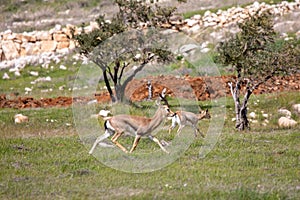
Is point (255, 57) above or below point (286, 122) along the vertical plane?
above

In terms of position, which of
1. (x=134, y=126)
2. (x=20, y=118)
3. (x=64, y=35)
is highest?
(x=134, y=126)

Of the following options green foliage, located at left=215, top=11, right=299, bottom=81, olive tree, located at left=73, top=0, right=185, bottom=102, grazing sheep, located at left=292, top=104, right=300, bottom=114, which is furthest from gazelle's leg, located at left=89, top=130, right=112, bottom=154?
grazing sheep, located at left=292, top=104, right=300, bottom=114

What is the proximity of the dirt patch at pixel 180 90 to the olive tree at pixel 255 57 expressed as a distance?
524 centimetres

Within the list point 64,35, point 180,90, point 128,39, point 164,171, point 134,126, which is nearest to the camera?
point 164,171

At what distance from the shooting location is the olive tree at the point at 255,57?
16.5 m

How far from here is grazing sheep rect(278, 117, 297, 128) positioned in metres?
17.4

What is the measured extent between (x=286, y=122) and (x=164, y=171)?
7.21m

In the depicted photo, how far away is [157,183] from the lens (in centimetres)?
1041

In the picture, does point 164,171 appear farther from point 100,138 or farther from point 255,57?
point 255,57

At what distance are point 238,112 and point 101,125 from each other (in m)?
3.75

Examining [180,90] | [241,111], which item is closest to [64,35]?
[180,90]

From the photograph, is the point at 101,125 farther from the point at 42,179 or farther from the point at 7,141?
the point at 42,179

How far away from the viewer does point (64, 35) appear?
3625 cm

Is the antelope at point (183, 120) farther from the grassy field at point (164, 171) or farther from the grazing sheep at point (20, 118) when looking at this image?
the grazing sheep at point (20, 118)
